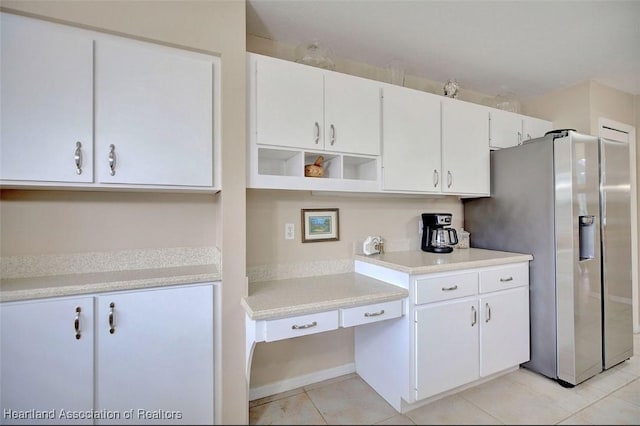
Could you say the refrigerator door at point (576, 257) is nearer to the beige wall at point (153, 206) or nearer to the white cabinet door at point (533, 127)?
the white cabinet door at point (533, 127)

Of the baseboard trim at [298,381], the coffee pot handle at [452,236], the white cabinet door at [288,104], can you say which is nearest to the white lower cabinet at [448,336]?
the baseboard trim at [298,381]

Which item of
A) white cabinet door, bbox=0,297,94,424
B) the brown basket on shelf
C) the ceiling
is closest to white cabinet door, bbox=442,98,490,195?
the ceiling

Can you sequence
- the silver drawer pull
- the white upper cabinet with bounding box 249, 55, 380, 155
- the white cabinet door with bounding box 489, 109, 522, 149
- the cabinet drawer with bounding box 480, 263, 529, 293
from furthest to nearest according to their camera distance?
the white cabinet door with bounding box 489, 109, 522, 149
the cabinet drawer with bounding box 480, 263, 529, 293
the white upper cabinet with bounding box 249, 55, 380, 155
the silver drawer pull

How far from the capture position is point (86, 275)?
1399 mm

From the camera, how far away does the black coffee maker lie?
2.11 metres

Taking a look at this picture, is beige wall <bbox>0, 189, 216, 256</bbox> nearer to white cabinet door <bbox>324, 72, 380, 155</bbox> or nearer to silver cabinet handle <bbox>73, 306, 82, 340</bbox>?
silver cabinet handle <bbox>73, 306, 82, 340</bbox>

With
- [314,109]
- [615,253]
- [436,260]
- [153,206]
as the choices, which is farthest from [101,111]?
[615,253]

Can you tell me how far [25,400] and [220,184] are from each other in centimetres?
114

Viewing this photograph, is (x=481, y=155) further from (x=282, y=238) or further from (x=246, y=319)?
(x=246, y=319)

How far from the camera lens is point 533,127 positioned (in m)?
2.50

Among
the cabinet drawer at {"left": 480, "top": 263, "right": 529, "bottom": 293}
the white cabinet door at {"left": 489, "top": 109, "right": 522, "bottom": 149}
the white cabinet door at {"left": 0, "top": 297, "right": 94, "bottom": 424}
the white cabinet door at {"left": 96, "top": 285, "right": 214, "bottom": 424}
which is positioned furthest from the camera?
the white cabinet door at {"left": 489, "top": 109, "right": 522, "bottom": 149}

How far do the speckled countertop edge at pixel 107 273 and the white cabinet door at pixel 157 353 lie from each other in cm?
5

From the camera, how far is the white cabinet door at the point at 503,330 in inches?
70.2

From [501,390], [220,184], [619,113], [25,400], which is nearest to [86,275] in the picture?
[25,400]
